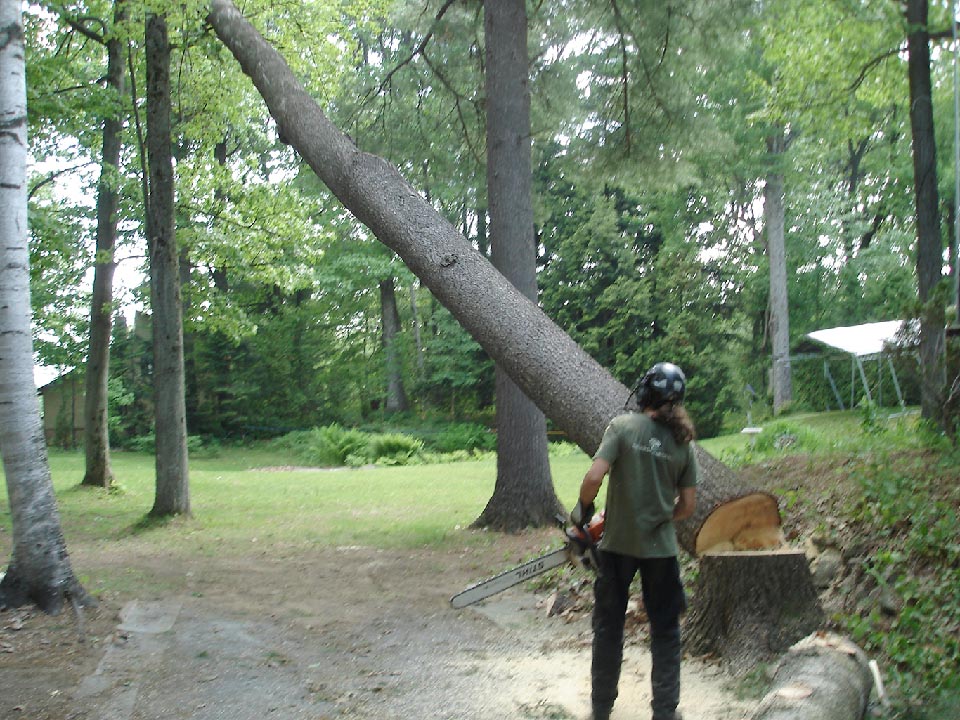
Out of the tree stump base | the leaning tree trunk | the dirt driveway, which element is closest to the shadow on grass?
the dirt driveway

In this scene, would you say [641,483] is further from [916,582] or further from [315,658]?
[315,658]

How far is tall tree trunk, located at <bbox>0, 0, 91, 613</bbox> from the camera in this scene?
704 centimetres

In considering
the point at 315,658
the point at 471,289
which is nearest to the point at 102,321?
the point at 471,289

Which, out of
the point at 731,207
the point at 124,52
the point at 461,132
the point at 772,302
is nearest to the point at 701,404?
the point at 772,302

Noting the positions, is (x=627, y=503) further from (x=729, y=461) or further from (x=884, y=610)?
(x=729, y=461)

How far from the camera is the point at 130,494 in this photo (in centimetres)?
1714

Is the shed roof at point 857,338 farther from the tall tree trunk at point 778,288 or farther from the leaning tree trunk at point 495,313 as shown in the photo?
the leaning tree trunk at point 495,313

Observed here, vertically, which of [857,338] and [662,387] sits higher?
[857,338]

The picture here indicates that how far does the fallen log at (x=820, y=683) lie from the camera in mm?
4234

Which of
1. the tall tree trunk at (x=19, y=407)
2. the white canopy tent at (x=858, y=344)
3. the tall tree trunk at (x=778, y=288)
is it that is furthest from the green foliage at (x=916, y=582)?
the tall tree trunk at (x=778, y=288)

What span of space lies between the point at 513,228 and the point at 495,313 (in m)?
4.34

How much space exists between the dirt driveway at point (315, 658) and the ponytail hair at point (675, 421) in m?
1.58

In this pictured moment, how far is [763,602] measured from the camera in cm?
562

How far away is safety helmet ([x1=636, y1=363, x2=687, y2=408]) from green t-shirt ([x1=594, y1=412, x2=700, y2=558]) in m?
0.11
